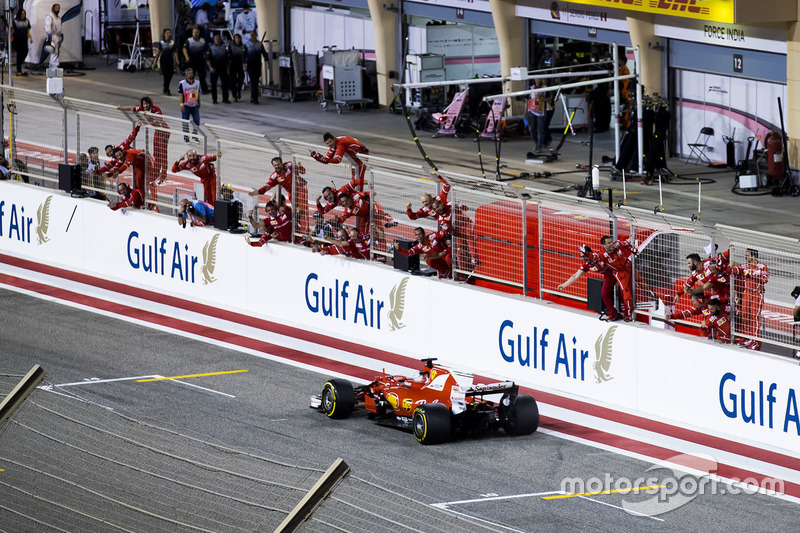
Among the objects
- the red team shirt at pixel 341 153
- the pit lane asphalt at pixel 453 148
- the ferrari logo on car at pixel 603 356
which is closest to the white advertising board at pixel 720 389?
the ferrari logo on car at pixel 603 356

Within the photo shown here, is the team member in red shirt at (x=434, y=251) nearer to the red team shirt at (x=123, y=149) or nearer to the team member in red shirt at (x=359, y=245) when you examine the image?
the team member in red shirt at (x=359, y=245)

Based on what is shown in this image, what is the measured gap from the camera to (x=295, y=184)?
762 inches

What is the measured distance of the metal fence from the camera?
48.2 ft

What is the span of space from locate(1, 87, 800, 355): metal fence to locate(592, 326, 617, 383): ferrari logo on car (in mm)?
493

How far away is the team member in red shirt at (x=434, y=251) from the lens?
691 inches

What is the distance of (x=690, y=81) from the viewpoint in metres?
30.4

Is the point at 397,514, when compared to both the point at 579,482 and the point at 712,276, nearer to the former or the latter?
the point at 579,482

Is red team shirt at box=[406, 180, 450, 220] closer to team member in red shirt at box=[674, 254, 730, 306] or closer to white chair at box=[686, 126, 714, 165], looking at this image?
team member in red shirt at box=[674, 254, 730, 306]

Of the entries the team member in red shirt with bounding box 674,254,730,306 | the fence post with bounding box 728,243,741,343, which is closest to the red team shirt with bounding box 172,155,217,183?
the team member in red shirt with bounding box 674,254,730,306

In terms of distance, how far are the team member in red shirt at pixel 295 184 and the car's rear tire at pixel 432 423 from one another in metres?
5.72

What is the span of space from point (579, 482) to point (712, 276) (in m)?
3.01

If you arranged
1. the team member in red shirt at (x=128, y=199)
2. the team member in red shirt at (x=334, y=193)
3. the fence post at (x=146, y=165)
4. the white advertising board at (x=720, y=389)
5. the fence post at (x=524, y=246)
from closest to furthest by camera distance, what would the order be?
the white advertising board at (x=720, y=389), the fence post at (x=524, y=246), the team member in red shirt at (x=334, y=193), the team member in red shirt at (x=128, y=199), the fence post at (x=146, y=165)

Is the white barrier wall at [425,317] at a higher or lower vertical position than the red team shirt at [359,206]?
lower

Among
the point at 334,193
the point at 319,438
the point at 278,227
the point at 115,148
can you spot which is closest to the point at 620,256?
the point at 319,438
